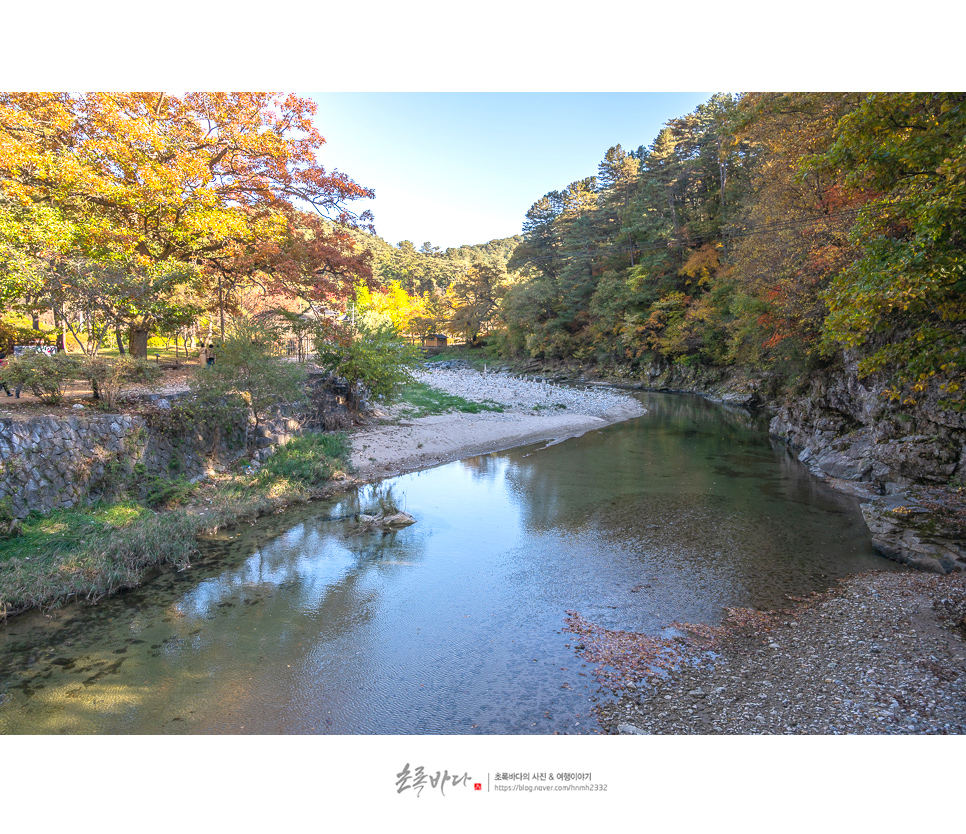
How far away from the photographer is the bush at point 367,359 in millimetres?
16000

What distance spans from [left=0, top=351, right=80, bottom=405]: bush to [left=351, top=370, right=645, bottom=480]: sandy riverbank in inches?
239

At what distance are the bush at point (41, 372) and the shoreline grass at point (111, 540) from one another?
2.45 m

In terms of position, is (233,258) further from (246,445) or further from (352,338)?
(246,445)

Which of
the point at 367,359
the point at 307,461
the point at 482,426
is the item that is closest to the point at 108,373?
the point at 307,461

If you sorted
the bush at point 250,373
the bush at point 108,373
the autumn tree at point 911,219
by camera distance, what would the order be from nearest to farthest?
the autumn tree at point 911,219, the bush at point 108,373, the bush at point 250,373

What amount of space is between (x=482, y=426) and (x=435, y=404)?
10.7ft

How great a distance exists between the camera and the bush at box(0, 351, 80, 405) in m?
8.17

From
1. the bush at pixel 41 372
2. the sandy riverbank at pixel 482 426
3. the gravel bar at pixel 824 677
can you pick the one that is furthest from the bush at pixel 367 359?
the gravel bar at pixel 824 677

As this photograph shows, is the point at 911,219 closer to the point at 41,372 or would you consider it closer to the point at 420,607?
the point at 420,607

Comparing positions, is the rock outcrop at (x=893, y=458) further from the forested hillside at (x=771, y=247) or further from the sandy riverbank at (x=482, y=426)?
the sandy riverbank at (x=482, y=426)

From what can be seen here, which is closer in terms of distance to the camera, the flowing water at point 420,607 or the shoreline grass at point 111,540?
the flowing water at point 420,607

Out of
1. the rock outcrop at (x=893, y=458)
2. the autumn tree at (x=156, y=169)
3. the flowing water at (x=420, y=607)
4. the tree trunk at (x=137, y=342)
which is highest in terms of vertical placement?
the autumn tree at (x=156, y=169)

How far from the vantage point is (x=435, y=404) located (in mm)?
21062

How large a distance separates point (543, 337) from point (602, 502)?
112 ft
